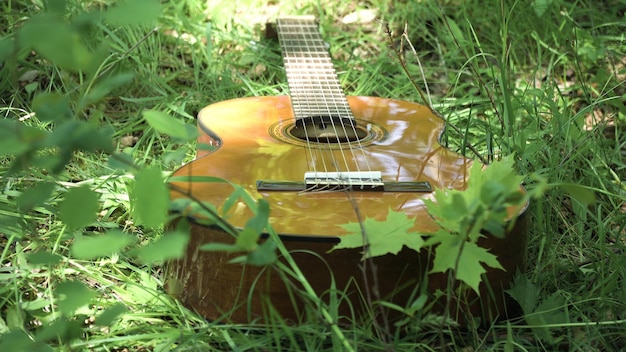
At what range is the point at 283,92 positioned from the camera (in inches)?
108

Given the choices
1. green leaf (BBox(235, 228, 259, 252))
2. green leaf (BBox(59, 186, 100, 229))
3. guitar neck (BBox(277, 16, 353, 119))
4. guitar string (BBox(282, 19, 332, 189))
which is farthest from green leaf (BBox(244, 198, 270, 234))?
guitar neck (BBox(277, 16, 353, 119))

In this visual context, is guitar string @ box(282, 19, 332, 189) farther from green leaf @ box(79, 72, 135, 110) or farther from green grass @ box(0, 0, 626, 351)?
green leaf @ box(79, 72, 135, 110)

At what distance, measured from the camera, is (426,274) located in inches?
54.3

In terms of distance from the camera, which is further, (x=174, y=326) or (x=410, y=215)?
(x=174, y=326)

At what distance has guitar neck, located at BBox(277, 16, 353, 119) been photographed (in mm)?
2123

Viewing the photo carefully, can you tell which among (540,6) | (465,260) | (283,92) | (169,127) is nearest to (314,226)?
(465,260)

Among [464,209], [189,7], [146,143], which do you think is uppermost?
[464,209]

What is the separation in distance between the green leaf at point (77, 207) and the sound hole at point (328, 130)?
985 mm

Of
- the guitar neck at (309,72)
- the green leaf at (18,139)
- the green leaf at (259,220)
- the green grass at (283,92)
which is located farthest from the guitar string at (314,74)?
→ the green leaf at (18,139)

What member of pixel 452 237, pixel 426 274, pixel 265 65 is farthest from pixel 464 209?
pixel 265 65

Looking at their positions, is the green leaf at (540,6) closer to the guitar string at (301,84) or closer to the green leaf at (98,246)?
the guitar string at (301,84)

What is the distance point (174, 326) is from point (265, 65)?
58.6 inches

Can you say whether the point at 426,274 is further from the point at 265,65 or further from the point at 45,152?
the point at 265,65

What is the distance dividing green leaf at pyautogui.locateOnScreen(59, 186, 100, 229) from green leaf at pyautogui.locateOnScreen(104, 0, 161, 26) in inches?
9.3
